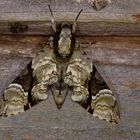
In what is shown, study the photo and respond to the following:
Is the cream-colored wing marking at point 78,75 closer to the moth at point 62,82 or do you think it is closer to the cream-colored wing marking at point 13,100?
the moth at point 62,82

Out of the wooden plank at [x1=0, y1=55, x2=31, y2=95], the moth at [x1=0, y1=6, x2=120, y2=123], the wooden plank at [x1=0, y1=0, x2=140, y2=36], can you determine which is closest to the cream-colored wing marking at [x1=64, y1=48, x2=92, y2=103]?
the moth at [x1=0, y1=6, x2=120, y2=123]

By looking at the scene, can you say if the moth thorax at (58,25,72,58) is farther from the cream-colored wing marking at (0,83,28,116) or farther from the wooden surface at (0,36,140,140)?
the cream-colored wing marking at (0,83,28,116)

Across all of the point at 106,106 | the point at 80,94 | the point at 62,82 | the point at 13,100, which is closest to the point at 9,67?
the point at 13,100

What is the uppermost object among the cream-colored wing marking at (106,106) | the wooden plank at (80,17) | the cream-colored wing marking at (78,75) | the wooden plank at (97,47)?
the wooden plank at (80,17)

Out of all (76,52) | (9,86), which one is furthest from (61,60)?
(9,86)

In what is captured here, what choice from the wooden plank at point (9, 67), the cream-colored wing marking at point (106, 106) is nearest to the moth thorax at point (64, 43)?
the wooden plank at point (9, 67)

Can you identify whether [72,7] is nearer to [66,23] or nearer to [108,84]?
[66,23]
